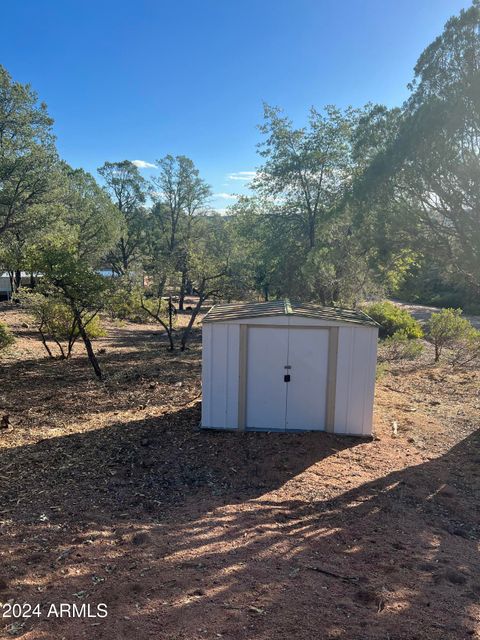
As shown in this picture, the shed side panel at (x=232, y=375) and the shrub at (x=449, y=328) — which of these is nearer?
the shed side panel at (x=232, y=375)

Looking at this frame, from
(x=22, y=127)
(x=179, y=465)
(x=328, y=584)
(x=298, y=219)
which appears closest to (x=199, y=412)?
(x=179, y=465)

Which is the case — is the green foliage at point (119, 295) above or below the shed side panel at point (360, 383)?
above

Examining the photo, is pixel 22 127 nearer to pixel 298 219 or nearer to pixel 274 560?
pixel 298 219

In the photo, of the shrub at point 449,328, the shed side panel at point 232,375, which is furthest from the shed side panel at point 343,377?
the shrub at point 449,328

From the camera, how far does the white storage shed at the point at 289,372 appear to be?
21.8 ft

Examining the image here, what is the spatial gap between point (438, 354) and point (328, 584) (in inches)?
455

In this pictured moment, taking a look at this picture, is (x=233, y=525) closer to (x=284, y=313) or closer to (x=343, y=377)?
(x=343, y=377)

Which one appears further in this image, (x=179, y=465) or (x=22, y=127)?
(x=22, y=127)

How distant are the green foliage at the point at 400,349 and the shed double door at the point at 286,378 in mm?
7662

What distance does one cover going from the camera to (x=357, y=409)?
673cm

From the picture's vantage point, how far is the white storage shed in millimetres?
6641

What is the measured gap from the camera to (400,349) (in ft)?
46.4

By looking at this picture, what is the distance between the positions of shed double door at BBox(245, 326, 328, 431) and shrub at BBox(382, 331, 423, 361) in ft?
25.4

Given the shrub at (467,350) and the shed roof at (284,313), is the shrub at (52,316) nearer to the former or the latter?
the shed roof at (284,313)
